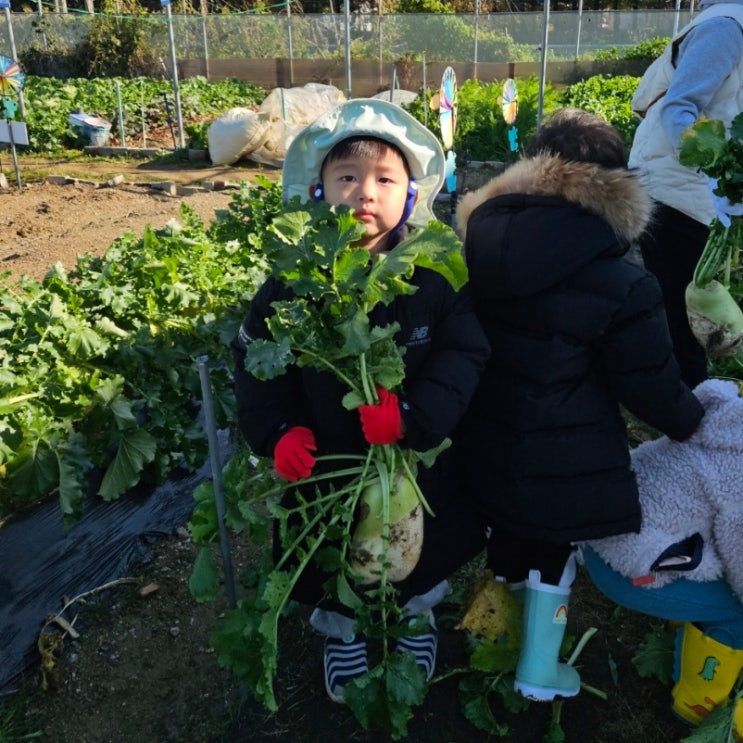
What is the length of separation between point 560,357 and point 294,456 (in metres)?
0.70

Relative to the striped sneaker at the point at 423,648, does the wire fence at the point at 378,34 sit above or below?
above

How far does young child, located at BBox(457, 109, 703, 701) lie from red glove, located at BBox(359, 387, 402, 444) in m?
0.37

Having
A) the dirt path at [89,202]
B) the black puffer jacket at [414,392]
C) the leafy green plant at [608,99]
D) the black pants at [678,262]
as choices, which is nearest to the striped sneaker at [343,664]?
the black puffer jacket at [414,392]

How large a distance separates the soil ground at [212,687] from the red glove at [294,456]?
0.87 meters

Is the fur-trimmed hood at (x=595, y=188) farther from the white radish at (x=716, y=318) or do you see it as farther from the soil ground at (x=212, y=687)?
the soil ground at (x=212, y=687)

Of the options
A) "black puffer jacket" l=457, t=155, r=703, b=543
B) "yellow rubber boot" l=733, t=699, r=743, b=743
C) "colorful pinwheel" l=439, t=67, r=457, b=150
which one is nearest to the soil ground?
"yellow rubber boot" l=733, t=699, r=743, b=743

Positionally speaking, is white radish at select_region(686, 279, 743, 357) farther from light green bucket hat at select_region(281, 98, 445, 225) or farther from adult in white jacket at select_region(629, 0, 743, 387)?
adult in white jacket at select_region(629, 0, 743, 387)

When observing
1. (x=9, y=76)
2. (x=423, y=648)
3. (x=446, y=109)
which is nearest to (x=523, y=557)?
(x=423, y=648)

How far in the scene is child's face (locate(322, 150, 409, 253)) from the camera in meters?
2.00

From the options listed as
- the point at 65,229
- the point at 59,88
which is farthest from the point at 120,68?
the point at 65,229

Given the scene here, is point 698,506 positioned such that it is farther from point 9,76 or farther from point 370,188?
point 9,76

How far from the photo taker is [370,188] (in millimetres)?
2008

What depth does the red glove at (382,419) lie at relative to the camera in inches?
71.4

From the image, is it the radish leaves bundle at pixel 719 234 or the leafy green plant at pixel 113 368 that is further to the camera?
the leafy green plant at pixel 113 368
